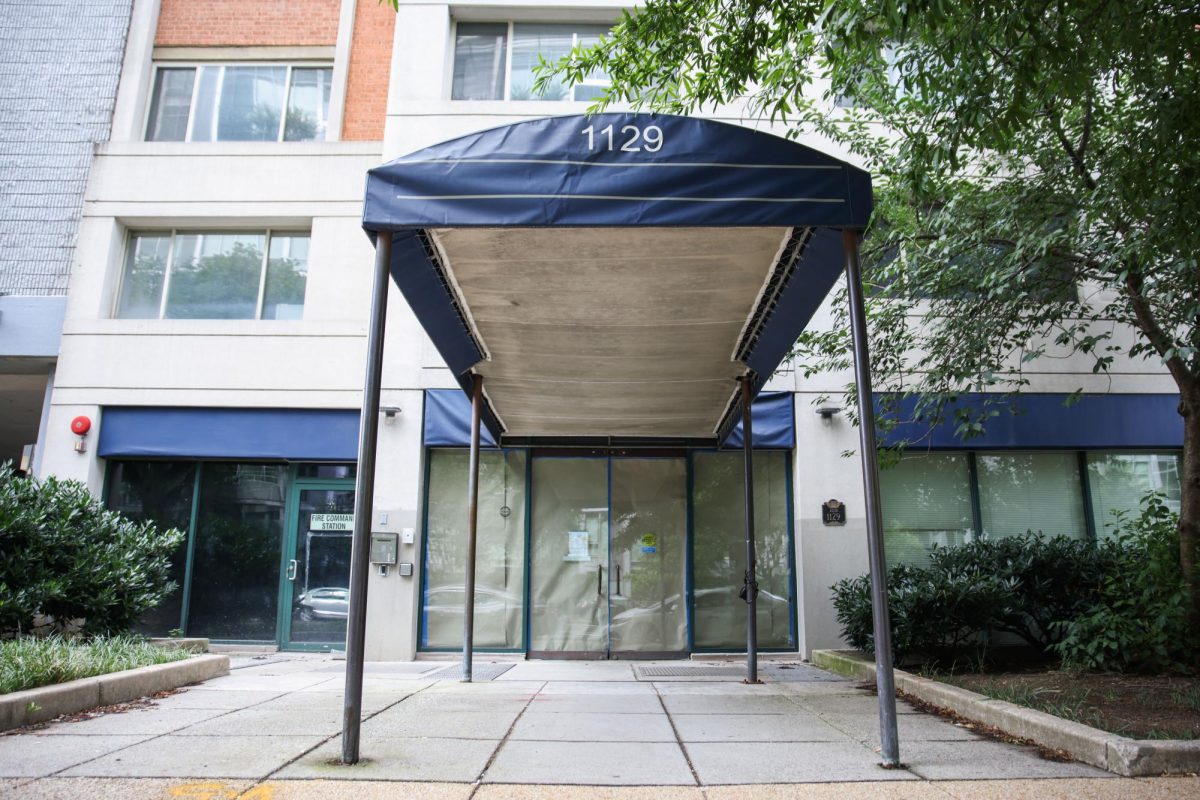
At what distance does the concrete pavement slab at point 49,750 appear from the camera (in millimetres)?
4262

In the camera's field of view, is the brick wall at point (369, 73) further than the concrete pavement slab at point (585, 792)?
Yes

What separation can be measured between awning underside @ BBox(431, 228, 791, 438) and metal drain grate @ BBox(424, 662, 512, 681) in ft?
10.2

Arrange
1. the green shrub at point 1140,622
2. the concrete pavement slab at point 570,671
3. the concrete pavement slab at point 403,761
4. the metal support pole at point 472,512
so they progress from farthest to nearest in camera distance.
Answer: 1. the concrete pavement slab at point 570,671
2. the metal support pole at point 472,512
3. the green shrub at point 1140,622
4. the concrete pavement slab at point 403,761

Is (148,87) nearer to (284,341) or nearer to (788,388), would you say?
(284,341)

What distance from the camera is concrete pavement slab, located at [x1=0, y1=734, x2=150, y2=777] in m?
4.26

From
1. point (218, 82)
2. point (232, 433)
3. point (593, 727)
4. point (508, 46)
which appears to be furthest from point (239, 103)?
point (593, 727)

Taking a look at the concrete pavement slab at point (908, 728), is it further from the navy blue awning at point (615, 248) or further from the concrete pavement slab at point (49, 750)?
the concrete pavement slab at point (49, 750)

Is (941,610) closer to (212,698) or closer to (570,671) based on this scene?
(570,671)

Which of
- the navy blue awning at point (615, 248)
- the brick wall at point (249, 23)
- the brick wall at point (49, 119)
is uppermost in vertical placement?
the brick wall at point (249, 23)

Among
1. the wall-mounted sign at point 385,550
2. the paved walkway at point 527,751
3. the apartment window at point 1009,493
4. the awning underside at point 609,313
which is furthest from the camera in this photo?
the apartment window at point 1009,493

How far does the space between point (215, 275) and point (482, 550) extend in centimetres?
602

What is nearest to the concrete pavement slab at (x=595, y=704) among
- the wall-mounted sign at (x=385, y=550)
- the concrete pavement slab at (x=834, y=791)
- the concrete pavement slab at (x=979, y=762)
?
the concrete pavement slab at (x=979, y=762)

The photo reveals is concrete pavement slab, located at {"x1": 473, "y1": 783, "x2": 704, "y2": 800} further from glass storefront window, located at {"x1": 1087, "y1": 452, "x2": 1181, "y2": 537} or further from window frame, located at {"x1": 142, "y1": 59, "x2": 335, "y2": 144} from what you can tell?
window frame, located at {"x1": 142, "y1": 59, "x2": 335, "y2": 144}

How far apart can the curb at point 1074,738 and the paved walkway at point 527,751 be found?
12 cm
